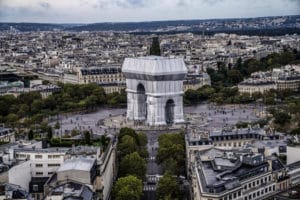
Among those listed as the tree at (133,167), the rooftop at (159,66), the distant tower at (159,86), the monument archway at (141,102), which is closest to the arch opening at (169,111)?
the distant tower at (159,86)

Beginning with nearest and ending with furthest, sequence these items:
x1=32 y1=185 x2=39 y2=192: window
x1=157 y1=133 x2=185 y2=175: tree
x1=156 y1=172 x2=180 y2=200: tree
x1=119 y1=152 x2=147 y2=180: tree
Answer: x1=32 y1=185 x2=39 y2=192: window
x1=156 y1=172 x2=180 y2=200: tree
x1=119 y1=152 x2=147 y2=180: tree
x1=157 y1=133 x2=185 y2=175: tree

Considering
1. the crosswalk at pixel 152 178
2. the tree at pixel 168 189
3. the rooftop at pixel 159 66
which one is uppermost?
→ the rooftop at pixel 159 66

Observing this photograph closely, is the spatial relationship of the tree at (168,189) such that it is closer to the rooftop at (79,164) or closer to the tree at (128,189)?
the tree at (128,189)

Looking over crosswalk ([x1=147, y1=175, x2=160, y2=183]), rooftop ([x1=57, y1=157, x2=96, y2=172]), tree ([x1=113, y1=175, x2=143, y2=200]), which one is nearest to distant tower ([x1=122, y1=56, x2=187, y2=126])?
crosswalk ([x1=147, y1=175, x2=160, y2=183])

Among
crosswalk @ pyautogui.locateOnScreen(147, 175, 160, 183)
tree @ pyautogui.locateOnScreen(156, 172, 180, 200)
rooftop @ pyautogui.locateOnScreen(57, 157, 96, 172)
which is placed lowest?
crosswalk @ pyautogui.locateOnScreen(147, 175, 160, 183)

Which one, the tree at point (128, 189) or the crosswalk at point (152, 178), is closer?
the tree at point (128, 189)

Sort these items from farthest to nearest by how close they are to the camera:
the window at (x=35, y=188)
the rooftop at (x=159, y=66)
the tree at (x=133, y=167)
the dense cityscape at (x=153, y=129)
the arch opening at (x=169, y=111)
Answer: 1. the arch opening at (x=169, y=111)
2. the rooftop at (x=159, y=66)
3. the tree at (x=133, y=167)
4. the window at (x=35, y=188)
5. the dense cityscape at (x=153, y=129)

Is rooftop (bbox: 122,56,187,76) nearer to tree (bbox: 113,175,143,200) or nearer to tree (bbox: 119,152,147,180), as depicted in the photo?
tree (bbox: 119,152,147,180)
